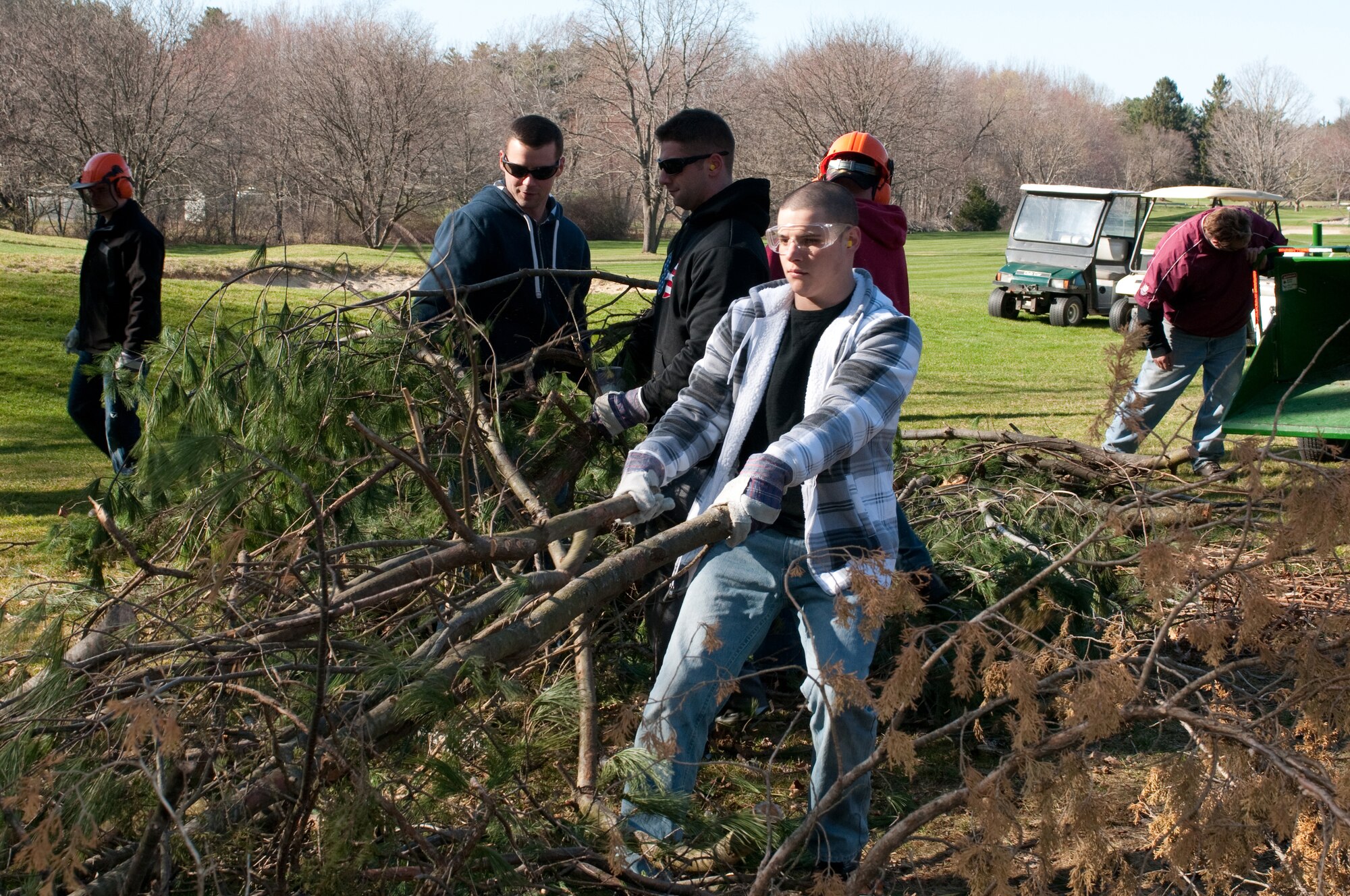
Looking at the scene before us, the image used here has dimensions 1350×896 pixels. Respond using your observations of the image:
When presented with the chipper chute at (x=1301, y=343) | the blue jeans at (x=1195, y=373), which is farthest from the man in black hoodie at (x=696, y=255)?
the chipper chute at (x=1301, y=343)

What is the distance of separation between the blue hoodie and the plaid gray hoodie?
1291 mm

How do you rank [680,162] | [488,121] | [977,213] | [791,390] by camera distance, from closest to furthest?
[791,390] < [680,162] < [488,121] < [977,213]

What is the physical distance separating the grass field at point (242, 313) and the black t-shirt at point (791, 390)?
725mm

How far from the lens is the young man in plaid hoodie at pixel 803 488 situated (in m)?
2.63

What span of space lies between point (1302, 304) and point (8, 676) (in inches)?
275

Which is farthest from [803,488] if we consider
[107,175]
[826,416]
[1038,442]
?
[107,175]

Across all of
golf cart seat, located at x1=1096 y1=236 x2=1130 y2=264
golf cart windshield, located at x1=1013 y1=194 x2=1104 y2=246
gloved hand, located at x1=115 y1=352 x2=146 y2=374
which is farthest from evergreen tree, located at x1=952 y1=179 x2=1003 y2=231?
gloved hand, located at x1=115 y1=352 x2=146 y2=374

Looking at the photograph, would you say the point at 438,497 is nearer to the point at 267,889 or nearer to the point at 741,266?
the point at 267,889

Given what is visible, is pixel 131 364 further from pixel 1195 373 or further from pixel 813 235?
pixel 1195 373

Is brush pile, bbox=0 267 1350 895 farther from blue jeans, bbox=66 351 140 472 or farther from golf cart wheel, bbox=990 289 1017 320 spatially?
→ golf cart wheel, bbox=990 289 1017 320

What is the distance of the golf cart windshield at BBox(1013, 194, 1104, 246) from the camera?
1812 cm

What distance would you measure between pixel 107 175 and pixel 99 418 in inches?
51.6

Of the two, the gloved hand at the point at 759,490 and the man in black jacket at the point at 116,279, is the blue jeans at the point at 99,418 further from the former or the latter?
the gloved hand at the point at 759,490

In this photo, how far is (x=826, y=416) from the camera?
2611mm
